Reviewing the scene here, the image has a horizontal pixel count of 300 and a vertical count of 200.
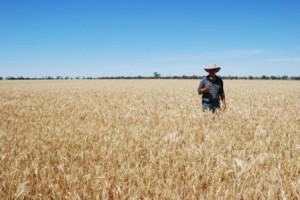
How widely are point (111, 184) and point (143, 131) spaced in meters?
2.92

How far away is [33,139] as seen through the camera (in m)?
5.73

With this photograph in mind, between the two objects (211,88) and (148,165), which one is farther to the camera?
(211,88)

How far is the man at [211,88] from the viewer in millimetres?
8938

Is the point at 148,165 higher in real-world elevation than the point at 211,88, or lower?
lower

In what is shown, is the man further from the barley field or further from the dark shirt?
the barley field

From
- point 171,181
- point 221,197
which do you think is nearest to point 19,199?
point 171,181

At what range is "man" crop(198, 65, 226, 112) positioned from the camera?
8.94 meters

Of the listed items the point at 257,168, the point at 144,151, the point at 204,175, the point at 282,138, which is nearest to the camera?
the point at 204,175

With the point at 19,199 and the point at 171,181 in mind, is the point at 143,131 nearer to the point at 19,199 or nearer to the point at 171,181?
the point at 171,181

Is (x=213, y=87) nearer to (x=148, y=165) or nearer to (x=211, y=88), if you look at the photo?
(x=211, y=88)

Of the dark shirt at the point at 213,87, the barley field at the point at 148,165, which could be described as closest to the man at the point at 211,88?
the dark shirt at the point at 213,87

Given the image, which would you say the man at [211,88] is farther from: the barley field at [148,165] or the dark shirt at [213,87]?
the barley field at [148,165]

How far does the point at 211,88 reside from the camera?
29.9 feet

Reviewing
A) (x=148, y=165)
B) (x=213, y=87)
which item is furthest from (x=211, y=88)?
(x=148, y=165)
